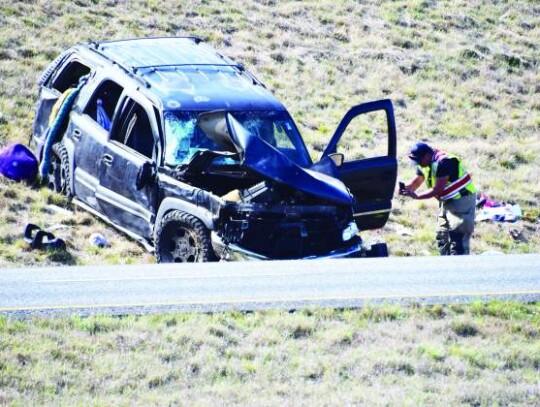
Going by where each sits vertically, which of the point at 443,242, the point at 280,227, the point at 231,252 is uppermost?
A: the point at 280,227

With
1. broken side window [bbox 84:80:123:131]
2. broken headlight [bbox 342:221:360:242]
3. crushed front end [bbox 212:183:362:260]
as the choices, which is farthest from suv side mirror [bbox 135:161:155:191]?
broken headlight [bbox 342:221:360:242]

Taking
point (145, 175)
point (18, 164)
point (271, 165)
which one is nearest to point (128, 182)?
point (145, 175)

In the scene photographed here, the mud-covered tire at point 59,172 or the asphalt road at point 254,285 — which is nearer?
the asphalt road at point 254,285

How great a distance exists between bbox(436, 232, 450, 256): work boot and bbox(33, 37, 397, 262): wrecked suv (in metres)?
1.23

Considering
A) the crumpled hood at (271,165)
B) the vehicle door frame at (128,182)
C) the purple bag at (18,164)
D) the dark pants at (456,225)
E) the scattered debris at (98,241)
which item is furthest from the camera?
the purple bag at (18,164)

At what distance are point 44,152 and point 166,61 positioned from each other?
210cm

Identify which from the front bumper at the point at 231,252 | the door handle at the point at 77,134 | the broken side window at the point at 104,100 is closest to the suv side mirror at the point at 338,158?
the front bumper at the point at 231,252

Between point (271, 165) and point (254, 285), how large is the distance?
5.65 ft

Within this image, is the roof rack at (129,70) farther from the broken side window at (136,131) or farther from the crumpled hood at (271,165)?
the crumpled hood at (271,165)

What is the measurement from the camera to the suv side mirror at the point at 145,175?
12984mm

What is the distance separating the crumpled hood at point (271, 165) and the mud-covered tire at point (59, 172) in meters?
3.33

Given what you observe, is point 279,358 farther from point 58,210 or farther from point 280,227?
point 58,210

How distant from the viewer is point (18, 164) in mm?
15844

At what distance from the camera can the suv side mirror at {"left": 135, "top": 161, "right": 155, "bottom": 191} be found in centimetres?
1298
